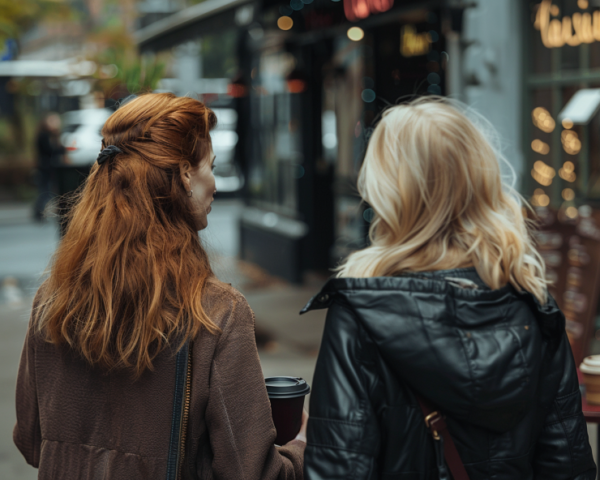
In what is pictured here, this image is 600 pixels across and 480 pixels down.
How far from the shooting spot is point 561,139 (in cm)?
548

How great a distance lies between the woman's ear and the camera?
1745 millimetres

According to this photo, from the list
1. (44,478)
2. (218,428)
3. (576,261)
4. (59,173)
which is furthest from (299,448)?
(59,173)

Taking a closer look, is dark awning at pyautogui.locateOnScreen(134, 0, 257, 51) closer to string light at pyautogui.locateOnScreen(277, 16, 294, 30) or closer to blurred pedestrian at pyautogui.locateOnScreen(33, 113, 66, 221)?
string light at pyautogui.locateOnScreen(277, 16, 294, 30)

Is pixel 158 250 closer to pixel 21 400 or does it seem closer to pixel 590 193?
pixel 21 400

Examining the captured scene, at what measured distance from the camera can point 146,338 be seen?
→ 1625 millimetres

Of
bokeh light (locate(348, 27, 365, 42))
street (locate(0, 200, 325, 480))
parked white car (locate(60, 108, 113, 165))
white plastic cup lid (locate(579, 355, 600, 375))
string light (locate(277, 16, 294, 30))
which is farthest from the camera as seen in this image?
parked white car (locate(60, 108, 113, 165))

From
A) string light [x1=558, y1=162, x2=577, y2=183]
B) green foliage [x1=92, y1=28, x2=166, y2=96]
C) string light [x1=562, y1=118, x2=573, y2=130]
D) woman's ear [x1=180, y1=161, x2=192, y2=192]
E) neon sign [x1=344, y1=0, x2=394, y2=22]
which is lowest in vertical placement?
string light [x1=558, y1=162, x2=577, y2=183]

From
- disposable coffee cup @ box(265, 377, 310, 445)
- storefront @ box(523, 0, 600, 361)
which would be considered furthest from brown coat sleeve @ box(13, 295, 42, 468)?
storefront @ box(523, 0, 600, 361)

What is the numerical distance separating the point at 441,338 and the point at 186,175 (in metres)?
0.68

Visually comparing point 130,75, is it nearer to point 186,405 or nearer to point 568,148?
point 568,148

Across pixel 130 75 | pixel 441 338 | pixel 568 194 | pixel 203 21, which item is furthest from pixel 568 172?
pixel 203 21

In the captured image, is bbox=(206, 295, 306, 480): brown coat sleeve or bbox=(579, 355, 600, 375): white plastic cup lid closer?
bbox=(206, 295, 306, 480): brown coat sleeve

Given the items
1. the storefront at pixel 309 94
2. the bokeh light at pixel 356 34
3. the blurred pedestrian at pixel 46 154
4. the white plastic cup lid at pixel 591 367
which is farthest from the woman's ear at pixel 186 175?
the blurred pedestrian at pixel 46 154

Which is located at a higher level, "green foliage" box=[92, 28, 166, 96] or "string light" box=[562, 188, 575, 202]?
"green foliage" box=[92, 28, 166, 96]
